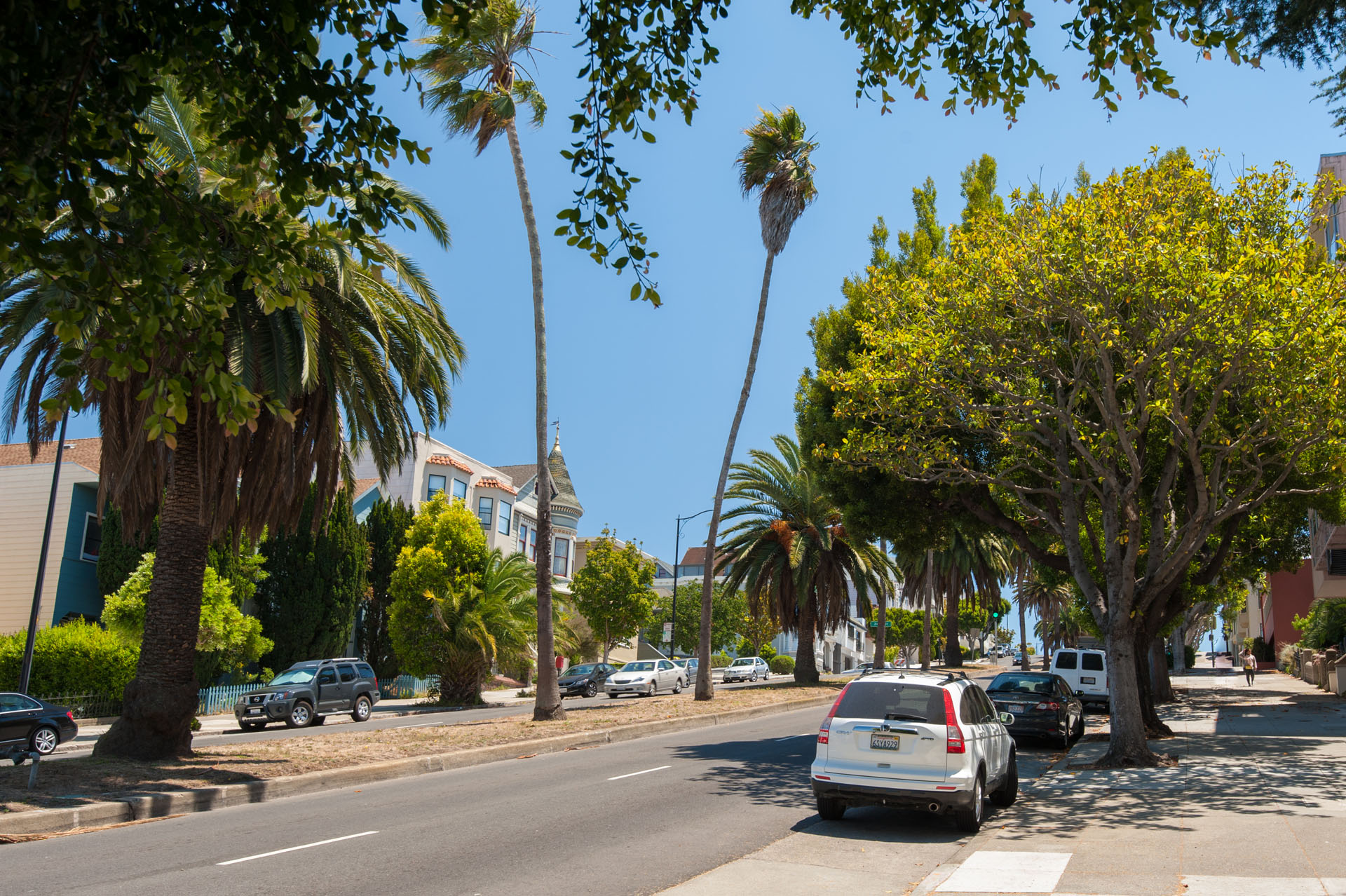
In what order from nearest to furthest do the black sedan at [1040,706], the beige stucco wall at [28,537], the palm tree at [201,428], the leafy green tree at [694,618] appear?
the palm tree at [201,428] < the black sedan at [1040,706] < the beige stucco wall at [28,537] < the leafy green tree at [694,618]

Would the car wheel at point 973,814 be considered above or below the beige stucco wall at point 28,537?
below

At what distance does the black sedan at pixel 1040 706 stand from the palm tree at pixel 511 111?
992 centimetres

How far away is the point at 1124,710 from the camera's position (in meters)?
16.0

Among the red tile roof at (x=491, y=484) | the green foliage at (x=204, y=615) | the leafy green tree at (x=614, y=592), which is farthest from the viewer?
the red tile roof at (x=491, y=484)

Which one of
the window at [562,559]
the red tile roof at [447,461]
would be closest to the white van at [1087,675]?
the red tile roof at [447,461]

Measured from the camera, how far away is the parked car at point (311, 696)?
25.5m

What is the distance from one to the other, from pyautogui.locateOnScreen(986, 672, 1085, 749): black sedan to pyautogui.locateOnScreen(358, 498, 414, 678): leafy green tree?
92.3 feet

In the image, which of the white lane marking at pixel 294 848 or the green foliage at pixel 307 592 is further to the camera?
the green foliage at pixel 307 592

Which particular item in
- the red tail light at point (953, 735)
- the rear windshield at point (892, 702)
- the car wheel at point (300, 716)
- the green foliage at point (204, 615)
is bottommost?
the car wheel at point (300, 716)

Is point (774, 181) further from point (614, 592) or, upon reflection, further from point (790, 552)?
point (614, 592)

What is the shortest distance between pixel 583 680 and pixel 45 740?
75.6 ft

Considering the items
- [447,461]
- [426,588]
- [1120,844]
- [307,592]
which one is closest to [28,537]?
[307,592]

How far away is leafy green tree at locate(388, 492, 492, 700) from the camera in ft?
113

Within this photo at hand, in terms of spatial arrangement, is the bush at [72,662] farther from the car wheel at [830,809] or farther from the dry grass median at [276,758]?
the car wheel at [830,809]
